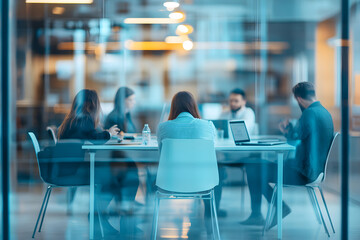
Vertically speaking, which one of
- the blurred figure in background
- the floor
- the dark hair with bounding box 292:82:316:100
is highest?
the dark hair with bounding box 292:82:316:100

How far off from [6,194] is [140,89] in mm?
3400

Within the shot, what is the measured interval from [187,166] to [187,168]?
2cm

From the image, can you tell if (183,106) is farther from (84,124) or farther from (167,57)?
(167,57)

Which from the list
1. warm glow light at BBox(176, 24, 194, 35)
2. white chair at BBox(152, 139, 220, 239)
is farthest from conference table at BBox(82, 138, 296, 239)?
warm glow light at BBox(176, 24, 194, 35)

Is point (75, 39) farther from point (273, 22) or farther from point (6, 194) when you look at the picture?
point (6, 194)

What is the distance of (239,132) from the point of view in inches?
146

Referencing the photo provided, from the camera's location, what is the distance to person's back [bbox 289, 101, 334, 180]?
11.6 ft

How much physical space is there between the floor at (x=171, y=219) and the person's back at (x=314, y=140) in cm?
27

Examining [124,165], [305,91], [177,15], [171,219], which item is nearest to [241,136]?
[305,91]

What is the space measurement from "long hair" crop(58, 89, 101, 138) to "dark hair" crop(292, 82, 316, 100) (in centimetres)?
174

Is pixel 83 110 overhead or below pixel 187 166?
overhead

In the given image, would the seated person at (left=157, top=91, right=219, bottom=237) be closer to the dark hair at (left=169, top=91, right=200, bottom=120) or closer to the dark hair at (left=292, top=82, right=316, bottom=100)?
the dark hair at (left=169, top=91, right=200, bottom=120)

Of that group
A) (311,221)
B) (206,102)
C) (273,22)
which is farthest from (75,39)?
(311,221)

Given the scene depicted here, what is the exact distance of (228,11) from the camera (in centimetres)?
630
